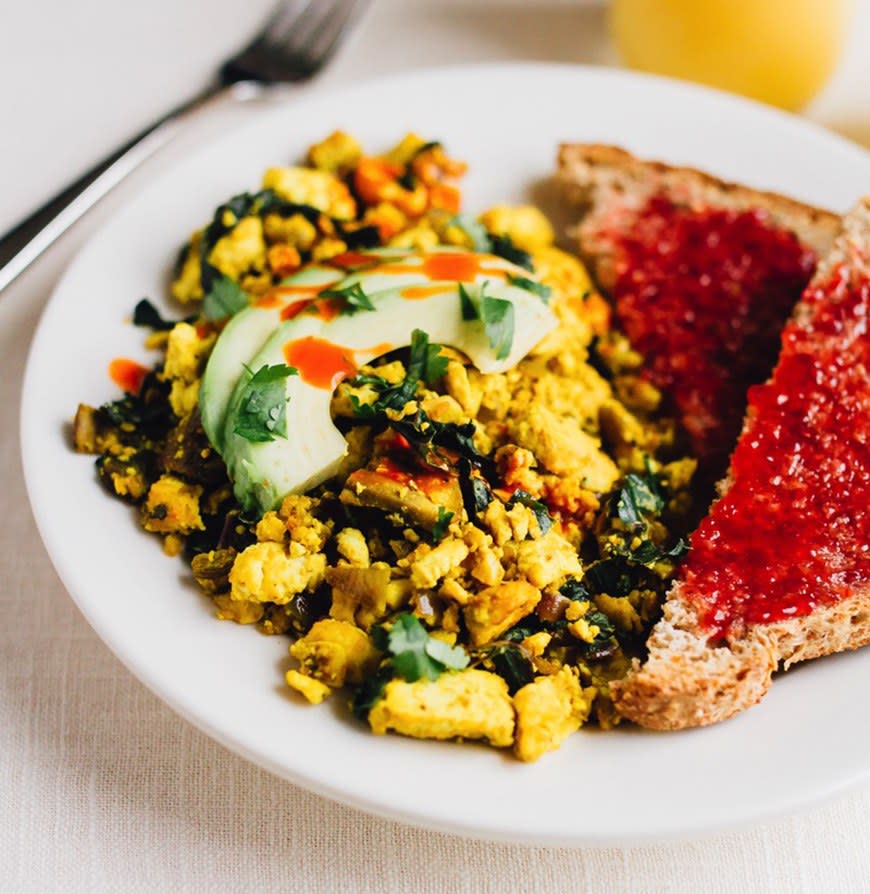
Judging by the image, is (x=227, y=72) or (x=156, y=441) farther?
(x=227, y=72)

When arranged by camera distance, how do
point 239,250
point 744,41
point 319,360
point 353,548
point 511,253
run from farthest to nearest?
point 744,41
point 511,253
point 239,250
point 319,360
point 353,548

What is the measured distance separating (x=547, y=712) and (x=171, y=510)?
3.40ft

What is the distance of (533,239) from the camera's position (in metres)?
3.26

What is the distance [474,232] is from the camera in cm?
314

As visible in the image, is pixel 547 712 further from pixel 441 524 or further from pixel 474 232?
pixel 474 232

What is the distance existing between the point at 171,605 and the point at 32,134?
1946 mm

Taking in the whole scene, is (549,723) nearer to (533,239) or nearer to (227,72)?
(533,239)

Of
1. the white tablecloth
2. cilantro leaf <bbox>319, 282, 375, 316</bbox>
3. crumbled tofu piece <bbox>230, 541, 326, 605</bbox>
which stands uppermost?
cilantro leaf <bbox>319, 282, 375, 316</bbox>

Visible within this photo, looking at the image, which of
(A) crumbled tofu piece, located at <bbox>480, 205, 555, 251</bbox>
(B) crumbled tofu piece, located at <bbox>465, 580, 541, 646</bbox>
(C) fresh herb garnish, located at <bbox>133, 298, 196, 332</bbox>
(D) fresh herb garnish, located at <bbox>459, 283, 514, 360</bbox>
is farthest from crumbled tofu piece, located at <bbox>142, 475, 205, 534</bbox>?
(A) crumbled tofu piece, located at <bbox>480, 205, 555, 251</bbox>

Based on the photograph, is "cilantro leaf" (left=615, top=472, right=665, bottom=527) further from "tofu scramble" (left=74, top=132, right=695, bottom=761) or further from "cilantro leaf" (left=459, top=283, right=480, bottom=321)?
"cilantro leaf" (left=459, top=283, right=480, bottom=321)

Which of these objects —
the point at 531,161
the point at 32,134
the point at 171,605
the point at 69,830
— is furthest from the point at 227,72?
the point at 69,830

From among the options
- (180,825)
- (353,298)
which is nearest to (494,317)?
(353,298)

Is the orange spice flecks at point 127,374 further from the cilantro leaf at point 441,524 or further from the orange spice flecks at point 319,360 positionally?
the cilantro leaf at point 441,524

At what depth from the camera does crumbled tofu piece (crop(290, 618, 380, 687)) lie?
224cm
